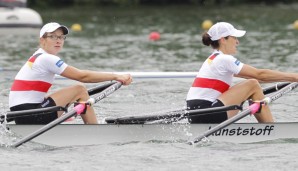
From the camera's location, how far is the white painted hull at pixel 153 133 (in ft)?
32.7

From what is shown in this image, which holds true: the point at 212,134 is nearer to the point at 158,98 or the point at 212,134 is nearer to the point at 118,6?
the point at 158,98

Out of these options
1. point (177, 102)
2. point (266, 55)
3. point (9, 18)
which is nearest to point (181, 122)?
point (177, 102)

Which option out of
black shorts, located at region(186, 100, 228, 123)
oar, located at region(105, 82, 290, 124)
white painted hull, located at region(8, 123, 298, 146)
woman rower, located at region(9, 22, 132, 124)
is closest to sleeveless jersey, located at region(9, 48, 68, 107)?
woman rower, located at region(9, 22, 132, 124)

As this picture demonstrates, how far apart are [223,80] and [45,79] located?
2.11 meters

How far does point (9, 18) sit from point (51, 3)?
14843 millimetres

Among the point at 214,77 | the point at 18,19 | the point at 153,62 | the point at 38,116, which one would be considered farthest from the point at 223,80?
the point at 18,19

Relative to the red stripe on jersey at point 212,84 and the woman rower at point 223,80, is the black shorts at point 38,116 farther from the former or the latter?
the red stripe on jersey at point 212,84

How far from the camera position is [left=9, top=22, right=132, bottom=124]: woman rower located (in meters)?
9.95

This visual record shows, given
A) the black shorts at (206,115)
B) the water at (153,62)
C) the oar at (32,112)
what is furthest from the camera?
the black shorts at (206,115)

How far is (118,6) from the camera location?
3844 cm

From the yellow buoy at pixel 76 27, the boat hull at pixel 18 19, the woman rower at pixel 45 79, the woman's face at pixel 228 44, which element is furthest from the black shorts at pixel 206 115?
the yellow buoy at pixel 76 27

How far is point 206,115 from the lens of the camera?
10117 millimetres

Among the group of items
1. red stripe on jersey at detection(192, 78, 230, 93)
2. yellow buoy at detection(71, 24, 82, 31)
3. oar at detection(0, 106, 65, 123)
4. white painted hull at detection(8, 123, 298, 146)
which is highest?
yellow buoy at detection(71, 24, 82, 31)

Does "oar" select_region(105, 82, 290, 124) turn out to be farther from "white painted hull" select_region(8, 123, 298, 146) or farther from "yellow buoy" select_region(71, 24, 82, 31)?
"yellow buoy" select_region(71, 24, 82, 31)
